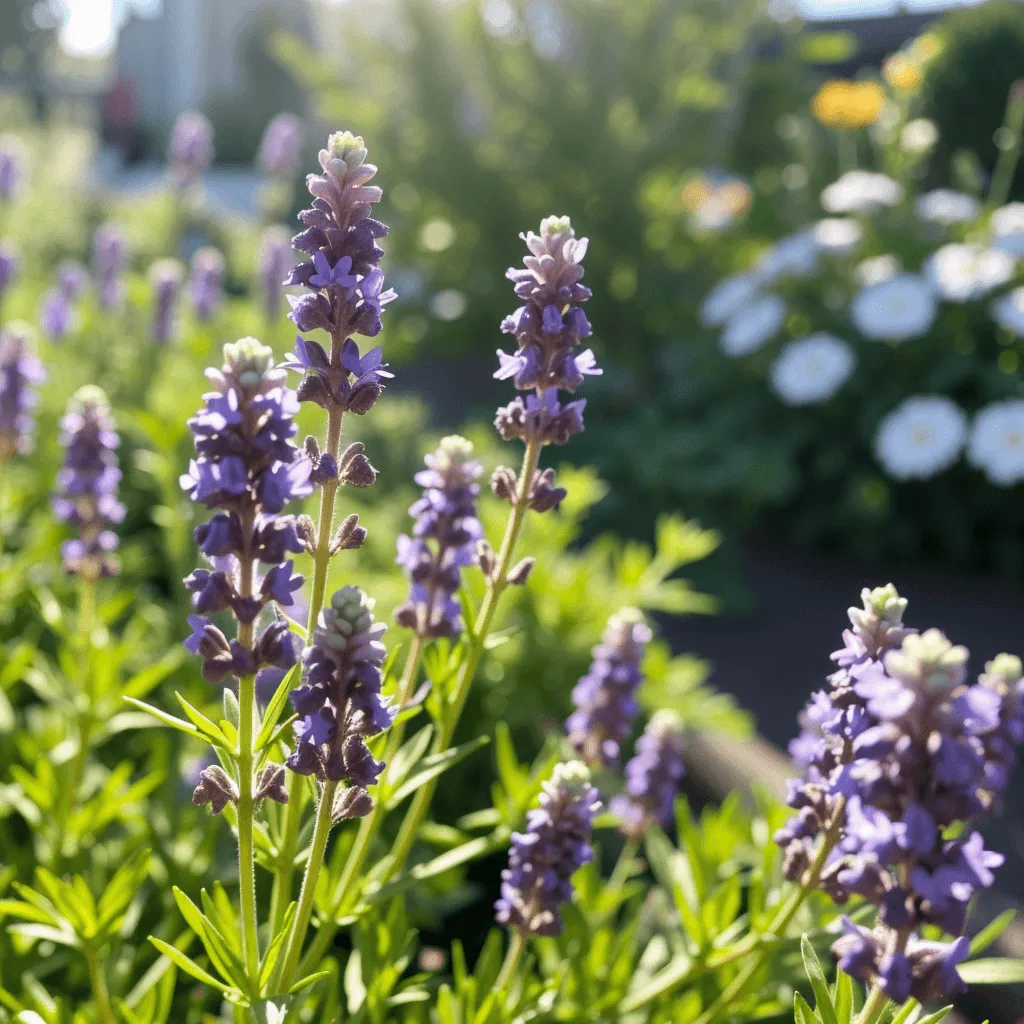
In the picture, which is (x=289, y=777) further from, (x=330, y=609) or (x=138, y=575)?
(x=138, y=575)

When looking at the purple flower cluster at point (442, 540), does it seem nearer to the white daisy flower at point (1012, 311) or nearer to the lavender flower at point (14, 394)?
the lavender flower at point (14, 394)

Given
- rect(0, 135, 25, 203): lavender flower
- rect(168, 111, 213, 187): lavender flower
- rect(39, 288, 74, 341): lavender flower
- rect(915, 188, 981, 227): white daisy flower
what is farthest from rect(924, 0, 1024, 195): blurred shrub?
rect(39, 288, 74, 341): lavender flower

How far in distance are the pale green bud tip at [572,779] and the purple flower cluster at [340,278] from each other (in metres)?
0.67

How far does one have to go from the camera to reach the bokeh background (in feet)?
15.1

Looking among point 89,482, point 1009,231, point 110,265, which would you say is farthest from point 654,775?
point 1009,231

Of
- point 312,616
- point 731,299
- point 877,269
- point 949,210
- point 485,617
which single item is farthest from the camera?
point 731,299

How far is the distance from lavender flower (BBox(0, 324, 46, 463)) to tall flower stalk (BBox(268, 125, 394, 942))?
5.87 feet

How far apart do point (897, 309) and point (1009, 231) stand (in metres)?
0.96

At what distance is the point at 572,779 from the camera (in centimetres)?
162

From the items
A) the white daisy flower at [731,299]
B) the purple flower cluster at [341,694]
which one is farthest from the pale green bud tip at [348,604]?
the white daisy flower at [731,299]

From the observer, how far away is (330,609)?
118 centimetres

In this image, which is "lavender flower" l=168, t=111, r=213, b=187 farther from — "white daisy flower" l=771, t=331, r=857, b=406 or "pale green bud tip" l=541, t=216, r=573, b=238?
"pale green bud tip" l=541, t=216, r=573, b=238

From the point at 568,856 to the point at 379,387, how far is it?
820 millimetres

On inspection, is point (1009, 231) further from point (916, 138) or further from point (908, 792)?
point (908, 792)
